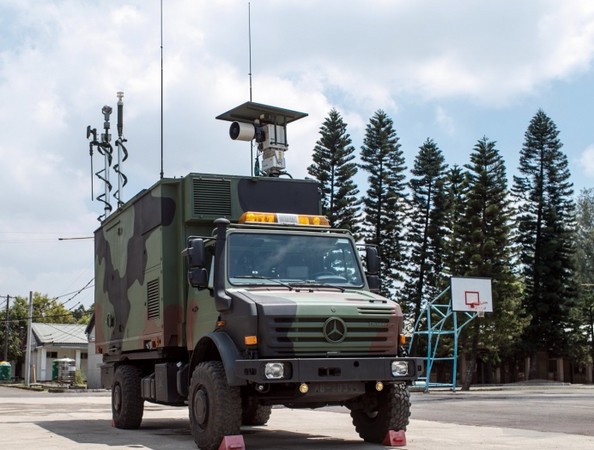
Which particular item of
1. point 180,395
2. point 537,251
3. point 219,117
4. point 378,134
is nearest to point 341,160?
point 378,134

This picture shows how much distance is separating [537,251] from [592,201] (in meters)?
19.8

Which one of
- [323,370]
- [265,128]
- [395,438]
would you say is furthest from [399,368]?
[265,128]

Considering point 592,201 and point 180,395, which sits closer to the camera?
point 180,395

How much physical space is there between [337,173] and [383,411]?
44708 millimetres

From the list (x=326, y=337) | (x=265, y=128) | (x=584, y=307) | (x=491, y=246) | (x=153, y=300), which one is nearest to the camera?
(x=326, y=337)

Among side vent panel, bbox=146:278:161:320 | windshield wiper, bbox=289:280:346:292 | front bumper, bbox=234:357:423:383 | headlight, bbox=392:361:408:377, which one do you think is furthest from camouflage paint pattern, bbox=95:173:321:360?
headlight, bbox=392:361:408:377

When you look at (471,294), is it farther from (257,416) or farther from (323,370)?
(323,370)

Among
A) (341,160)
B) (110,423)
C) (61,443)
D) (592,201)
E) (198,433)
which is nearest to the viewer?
(198,433)

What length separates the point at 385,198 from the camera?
5644cm

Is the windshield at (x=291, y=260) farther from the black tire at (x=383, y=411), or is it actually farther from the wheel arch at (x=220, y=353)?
the black tire at (x=383, y=411)

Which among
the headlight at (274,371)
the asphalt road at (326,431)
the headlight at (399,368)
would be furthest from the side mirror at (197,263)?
the headlight at (399,368)

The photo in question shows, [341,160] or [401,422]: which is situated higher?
[341,160]

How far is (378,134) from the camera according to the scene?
57.6 meters

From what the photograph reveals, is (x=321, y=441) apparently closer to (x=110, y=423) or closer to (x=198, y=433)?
(x=198, y=433)
